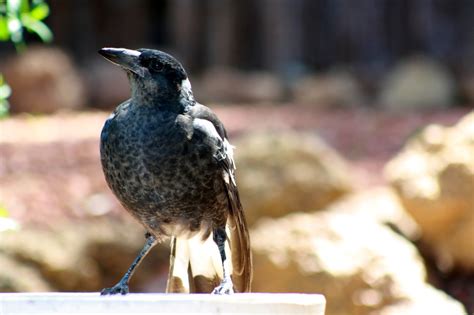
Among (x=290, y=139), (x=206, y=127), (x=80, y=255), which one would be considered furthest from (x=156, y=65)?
(x=290, y=139)

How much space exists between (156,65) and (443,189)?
8.31ft

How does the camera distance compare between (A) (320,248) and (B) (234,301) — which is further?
(A) (320,248)

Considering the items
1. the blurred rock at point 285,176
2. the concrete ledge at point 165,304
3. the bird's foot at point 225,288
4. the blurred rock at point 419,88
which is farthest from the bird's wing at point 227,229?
the blurred rock at point 419,88

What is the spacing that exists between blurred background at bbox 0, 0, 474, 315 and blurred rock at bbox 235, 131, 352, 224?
14 millimetres

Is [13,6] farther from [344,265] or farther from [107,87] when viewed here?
[107,87]

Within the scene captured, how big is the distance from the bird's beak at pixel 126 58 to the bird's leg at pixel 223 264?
732mm

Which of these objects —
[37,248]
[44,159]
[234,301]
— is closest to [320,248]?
[37,248]

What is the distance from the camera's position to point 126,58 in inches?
139

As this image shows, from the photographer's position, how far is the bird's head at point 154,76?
11.7 feet

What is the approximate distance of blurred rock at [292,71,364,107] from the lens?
1315 centimetres

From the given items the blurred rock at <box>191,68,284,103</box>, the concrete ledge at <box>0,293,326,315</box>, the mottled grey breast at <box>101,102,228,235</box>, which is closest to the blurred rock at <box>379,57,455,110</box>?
the blurred rock at <box>191,68,284,103</box>

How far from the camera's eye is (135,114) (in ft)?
11.7

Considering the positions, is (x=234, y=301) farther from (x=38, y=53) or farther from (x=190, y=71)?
(x=190, y=71)

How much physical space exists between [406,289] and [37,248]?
2.33 metres
